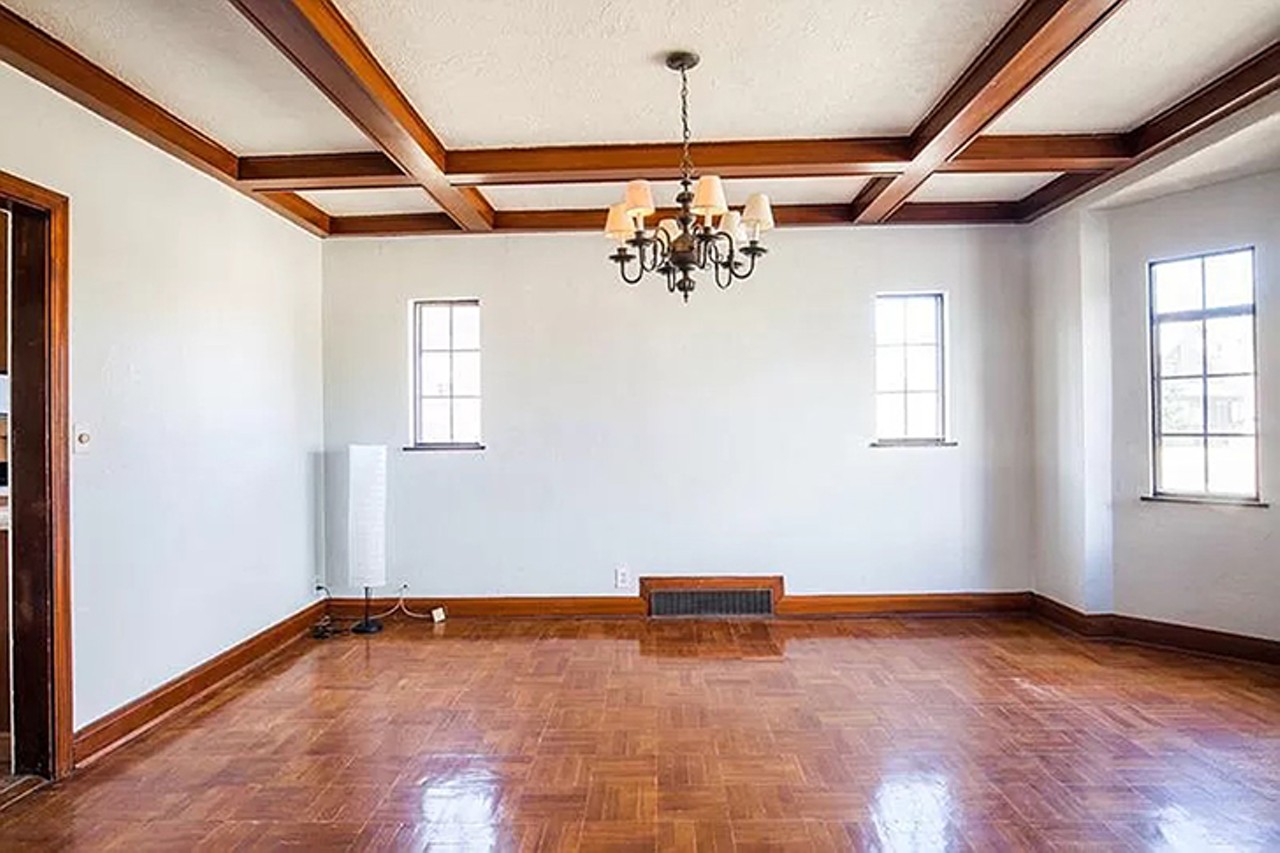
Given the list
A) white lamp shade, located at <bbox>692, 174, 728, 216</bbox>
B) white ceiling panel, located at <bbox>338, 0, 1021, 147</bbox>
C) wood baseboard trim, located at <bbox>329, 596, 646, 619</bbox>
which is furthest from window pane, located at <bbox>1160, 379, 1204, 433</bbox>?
wood baseboard trim, located at <bbox>329, 596, 646, 619</bbox>

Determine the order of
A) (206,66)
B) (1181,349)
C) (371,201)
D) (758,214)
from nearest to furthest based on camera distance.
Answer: (206,66) → (758,214) → (1181,349) → (371,201)

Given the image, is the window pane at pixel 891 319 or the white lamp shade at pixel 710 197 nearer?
the white lamp shade at pixel 710 197

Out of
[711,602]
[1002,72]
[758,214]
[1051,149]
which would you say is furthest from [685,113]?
[711,602]

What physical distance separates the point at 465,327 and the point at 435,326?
0.67 ft

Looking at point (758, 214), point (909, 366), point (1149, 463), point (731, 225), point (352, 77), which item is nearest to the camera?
point (352, 77)

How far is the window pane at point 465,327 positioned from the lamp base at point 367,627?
71.6 inches

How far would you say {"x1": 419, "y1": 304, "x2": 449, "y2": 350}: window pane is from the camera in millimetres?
5648

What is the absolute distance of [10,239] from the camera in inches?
121

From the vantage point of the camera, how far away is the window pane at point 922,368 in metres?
5.58

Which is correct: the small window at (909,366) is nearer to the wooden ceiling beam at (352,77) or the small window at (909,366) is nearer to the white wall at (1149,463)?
the white wall at (1149,463)

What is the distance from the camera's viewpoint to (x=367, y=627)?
→ 17.1 ft

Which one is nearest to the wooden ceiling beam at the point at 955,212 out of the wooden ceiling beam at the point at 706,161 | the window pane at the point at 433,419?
the wooden ceiling beam at the point at 706,161

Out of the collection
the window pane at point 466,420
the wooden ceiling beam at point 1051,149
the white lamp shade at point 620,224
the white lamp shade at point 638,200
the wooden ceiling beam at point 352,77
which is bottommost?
the window pane at point 466,420

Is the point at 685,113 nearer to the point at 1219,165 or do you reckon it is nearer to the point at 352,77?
the point at 352,77
